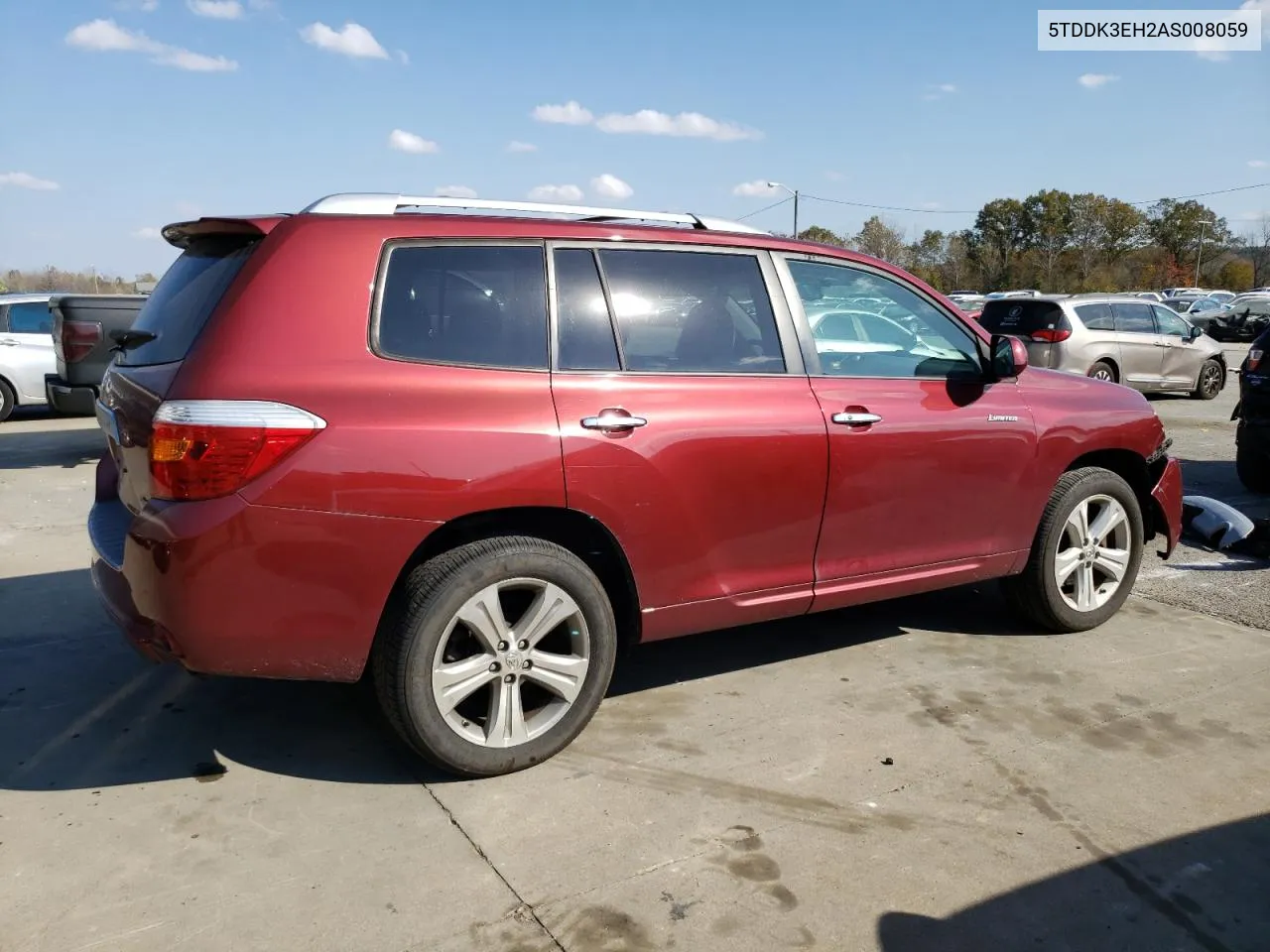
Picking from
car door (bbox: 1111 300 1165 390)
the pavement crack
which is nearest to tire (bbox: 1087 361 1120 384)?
car door (bbox: 1111 300 1165 390)

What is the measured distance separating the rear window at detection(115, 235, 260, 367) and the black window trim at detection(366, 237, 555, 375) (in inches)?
16.3

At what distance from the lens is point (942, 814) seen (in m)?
3.08

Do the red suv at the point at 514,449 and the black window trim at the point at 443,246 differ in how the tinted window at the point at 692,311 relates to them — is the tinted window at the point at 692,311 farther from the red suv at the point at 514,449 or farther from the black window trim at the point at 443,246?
the black window trim at the point at 443,246

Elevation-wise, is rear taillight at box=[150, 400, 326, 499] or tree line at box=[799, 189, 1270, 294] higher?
tree line at box=[799, 189, 1270, 294]

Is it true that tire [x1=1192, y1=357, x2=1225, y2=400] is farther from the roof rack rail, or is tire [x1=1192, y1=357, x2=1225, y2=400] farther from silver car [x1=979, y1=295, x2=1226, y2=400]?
the roof rack rail

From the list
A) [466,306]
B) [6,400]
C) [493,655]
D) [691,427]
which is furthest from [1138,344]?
[6,400]

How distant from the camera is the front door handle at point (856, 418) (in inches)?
150

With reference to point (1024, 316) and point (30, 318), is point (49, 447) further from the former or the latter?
point (1024, 316)

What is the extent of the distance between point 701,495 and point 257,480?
149cm

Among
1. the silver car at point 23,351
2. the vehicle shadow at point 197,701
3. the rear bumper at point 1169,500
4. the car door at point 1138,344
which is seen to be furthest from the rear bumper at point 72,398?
the car door at point 1138,344

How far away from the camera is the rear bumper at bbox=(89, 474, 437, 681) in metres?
2.80

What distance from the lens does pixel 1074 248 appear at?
60562 millimetres

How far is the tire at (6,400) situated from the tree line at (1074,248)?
49585 millimetres

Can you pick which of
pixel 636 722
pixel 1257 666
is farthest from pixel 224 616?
pixel 1257 666
